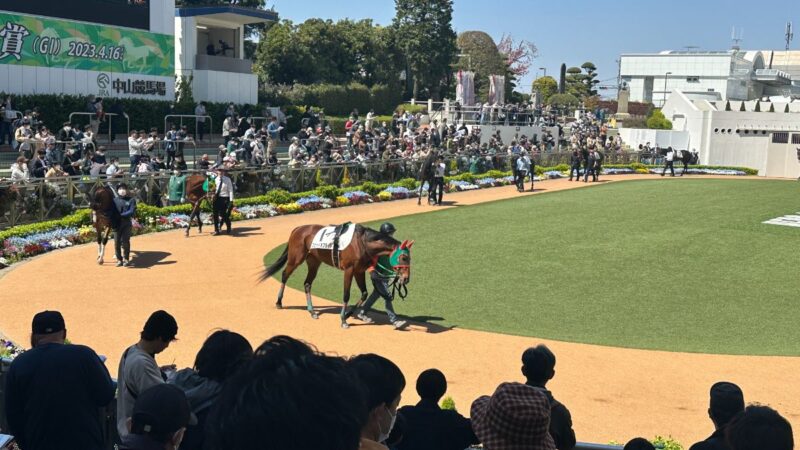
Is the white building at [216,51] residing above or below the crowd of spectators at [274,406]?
above

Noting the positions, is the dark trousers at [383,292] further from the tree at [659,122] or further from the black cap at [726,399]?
the tree at [659,122]

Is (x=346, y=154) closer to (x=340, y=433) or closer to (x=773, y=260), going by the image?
(x=773, y=260)

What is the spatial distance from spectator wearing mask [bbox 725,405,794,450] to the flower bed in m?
16.0


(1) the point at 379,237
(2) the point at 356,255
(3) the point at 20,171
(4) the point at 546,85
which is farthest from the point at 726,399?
(4) the point at 546,85

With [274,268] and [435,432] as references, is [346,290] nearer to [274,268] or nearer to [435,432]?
[274,268]

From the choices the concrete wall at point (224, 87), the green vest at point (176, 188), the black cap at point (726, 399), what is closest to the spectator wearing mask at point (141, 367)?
the black cap at point (726, 399)

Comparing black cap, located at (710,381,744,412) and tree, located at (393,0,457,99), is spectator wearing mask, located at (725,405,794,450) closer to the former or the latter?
black cap, located at (710,381,744,412)

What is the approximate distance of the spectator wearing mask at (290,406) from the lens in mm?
2123

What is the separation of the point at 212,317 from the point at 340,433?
11873mm

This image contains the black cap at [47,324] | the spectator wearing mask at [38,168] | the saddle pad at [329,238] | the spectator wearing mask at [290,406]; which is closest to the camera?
the spectator wearing mask at [290,406]

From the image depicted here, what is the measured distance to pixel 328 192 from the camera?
28.3m

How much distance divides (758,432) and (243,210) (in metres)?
21.9

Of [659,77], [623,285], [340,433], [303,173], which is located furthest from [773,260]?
[659,77]

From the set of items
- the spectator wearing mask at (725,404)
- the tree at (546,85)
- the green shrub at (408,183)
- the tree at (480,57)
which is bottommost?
the green shrub at (408,183)
